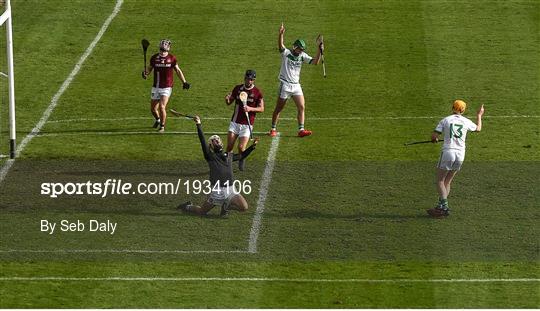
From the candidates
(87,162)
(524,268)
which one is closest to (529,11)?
(87,162)

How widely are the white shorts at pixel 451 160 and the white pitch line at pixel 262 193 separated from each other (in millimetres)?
3624

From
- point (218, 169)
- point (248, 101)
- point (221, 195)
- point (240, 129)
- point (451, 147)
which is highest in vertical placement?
point (248, 101)

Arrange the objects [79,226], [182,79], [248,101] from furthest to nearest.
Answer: [182,79]
[248,101]
[79,226]

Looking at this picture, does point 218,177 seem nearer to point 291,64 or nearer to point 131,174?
point 131,174

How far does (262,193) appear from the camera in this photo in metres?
29.5

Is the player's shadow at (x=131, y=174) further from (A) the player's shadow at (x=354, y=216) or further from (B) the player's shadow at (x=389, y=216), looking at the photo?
(B) the player's shadow at (x=389, y=216)

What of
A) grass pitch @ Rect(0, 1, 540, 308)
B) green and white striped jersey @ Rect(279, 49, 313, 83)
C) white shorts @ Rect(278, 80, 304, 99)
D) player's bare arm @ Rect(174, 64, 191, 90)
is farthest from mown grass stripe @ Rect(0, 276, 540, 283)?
green and white striped jersey @ Rect(279, 49, 313, 83)

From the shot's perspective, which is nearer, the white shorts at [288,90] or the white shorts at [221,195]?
the white shorts at [221,195]

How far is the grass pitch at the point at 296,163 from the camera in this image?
24.3 metres

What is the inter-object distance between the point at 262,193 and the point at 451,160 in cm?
416

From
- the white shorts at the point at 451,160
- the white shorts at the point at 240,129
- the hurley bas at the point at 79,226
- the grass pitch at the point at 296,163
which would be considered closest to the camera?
the grass pitch at the point at 296,163

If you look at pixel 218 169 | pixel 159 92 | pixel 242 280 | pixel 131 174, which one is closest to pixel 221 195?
pixel 218 169

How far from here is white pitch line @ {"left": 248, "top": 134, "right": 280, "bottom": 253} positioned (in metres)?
26.6

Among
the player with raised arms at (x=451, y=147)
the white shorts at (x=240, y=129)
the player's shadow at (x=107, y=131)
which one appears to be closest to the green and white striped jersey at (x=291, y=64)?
the white shorts at (x=240, y=129)
